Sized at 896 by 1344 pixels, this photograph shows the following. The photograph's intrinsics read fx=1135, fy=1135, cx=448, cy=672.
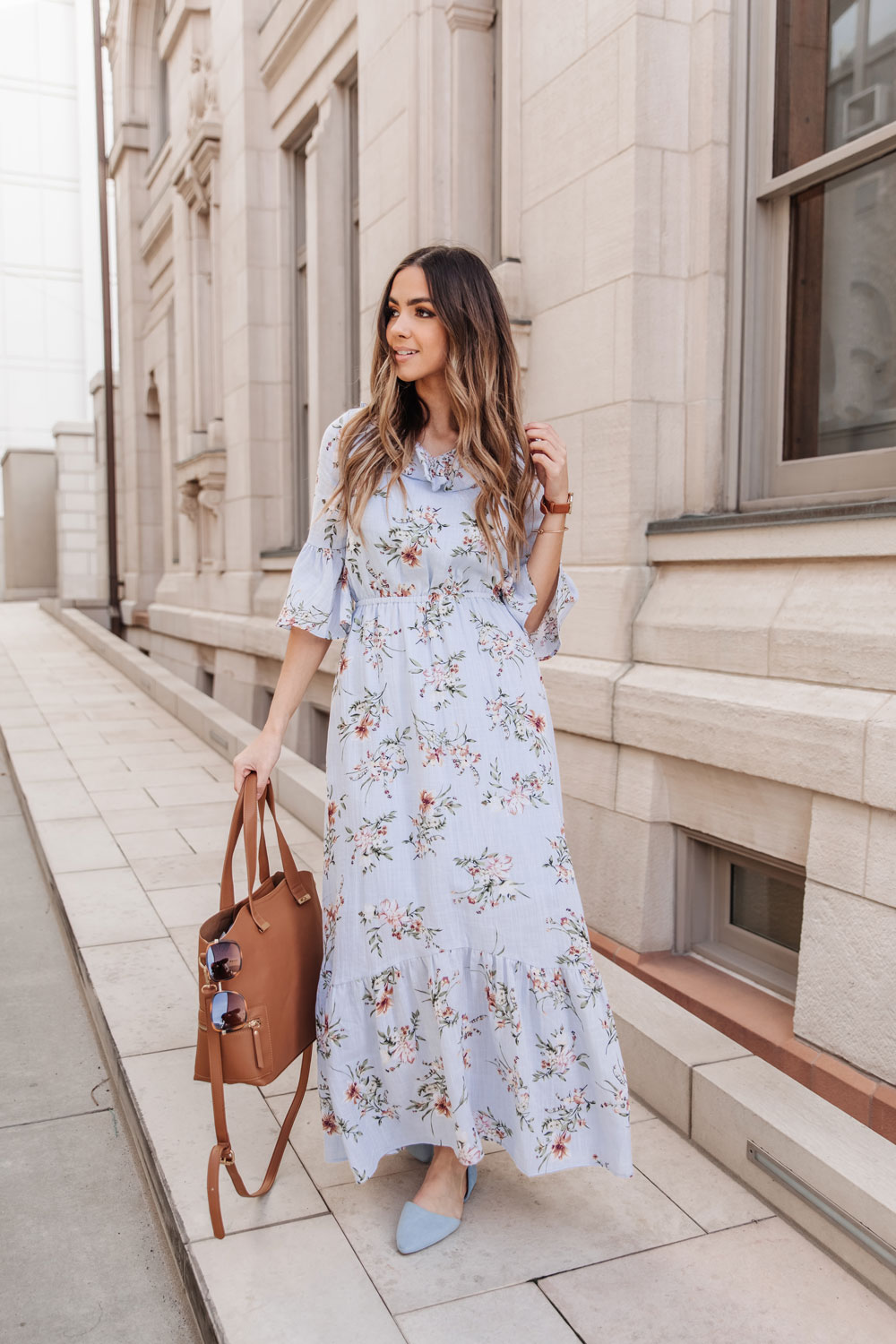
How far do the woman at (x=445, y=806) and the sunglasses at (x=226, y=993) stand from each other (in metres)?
0.25

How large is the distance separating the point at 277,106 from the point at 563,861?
27.8ft

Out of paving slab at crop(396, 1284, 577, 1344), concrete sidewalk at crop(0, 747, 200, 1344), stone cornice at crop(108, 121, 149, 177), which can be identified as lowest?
concrete sidewalk at crop(0, 747, 200, 1344)

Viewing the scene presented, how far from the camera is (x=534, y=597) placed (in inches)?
99.8

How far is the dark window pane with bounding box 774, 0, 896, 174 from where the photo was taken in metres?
3.33

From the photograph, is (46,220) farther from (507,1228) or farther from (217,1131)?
(507,1228)

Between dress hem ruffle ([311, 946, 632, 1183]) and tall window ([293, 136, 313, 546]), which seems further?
tall window ([293, 136, 313, 546])

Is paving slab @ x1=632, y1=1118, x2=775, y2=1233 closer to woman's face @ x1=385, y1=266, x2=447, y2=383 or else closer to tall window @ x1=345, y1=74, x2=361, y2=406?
woman's face @ x1=385, y1=266, x2=447, y2=383

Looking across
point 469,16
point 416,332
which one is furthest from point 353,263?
point 416,332

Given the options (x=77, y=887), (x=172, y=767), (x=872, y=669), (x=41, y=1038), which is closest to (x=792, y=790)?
(x=872, y=669)

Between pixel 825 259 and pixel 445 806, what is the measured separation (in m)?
2.41

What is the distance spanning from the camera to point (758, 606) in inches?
137

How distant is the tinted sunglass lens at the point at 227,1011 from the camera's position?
7.18 feet

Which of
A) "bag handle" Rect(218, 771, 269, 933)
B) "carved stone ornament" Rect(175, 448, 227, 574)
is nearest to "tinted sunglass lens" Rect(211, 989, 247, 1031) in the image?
"bag handle" Rect(218, 771, 269, 933)

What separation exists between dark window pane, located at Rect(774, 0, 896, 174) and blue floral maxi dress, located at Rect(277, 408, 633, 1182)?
201 cm
